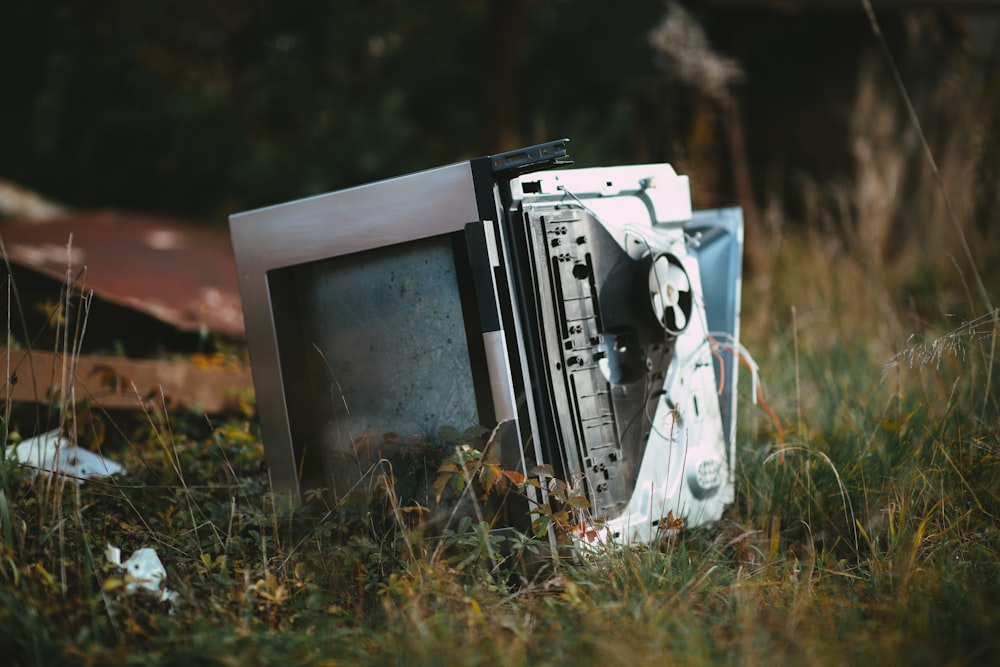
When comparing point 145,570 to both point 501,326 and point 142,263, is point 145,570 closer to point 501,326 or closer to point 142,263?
point 501,326

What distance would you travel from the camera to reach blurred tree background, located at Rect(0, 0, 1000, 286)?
5336mm

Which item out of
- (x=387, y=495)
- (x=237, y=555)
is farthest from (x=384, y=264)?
(x=237, y=555)

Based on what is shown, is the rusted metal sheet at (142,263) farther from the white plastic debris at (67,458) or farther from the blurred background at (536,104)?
the blurred background at (536,104)

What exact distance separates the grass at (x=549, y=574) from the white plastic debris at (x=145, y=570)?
26 millimetres

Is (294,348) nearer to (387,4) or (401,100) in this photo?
(401,100)

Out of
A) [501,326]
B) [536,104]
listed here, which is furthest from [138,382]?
[536,104]

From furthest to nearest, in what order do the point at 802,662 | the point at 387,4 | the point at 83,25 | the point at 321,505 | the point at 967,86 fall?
the point at 387,4
the point at 83,25
the point at 967,86
the point at 321,505
the point at 802,662

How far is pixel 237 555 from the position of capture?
1.92m

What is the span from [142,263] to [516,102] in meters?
3.71

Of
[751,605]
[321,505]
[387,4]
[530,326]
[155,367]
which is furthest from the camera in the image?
[387,4]

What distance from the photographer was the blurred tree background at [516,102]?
17.5 ft

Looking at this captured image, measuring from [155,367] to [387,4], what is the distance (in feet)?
15.4

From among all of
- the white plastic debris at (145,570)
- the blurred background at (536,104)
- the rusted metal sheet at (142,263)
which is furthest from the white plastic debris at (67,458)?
the blurred background at (536,104)

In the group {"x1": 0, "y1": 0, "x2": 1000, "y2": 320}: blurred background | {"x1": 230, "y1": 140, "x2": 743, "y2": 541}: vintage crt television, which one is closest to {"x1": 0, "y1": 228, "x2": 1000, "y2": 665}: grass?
{"x1": 230, "y1": 140, "x2": 743, "y2": 541}: vintage crt television
